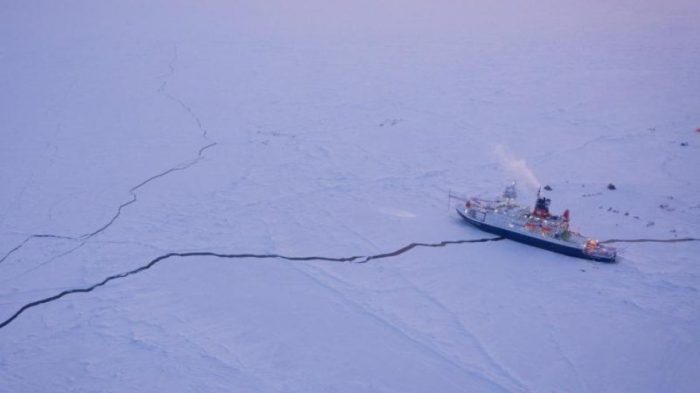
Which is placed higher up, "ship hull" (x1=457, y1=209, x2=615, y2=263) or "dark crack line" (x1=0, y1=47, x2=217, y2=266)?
"ship hull" (x1=457, y1=209, x2=615, y2=263)

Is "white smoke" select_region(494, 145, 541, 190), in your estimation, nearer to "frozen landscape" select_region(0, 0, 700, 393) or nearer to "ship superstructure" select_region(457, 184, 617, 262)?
"frozen landscape" select_region(0, 0, 700, 393)

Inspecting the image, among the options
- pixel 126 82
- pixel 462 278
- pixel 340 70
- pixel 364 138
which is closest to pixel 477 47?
pixel 340 70

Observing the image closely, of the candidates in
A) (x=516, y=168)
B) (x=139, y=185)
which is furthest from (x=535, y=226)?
(x=139, y=185)

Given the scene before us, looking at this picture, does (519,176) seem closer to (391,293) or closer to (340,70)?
(391,293)

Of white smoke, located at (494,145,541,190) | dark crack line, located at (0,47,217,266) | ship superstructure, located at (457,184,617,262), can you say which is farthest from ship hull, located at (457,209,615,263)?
dark crack line, located at (0,47,217,266)

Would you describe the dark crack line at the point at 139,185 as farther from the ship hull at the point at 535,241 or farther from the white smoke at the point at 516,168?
the white smoke at the point at 516,168

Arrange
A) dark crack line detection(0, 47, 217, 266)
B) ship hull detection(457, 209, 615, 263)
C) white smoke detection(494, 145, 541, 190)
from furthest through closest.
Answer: white smoke detection(494, 145, 541, 190) → dark crack line detection(0, 47, 217, 266) → ship hull detection(457, 209, 615, 263)

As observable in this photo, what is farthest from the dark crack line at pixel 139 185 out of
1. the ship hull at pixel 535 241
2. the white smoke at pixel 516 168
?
the white smoke at pixel 516 168

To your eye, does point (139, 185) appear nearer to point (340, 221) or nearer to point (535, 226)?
point (340, 221)
